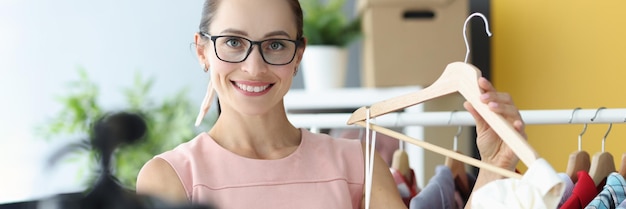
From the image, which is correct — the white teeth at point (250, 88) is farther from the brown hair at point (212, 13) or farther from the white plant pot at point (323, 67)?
the white plant pot at point (323, 67)

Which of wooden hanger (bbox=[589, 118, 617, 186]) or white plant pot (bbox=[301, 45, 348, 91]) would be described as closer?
wooden hanger (bbox=[589, 118, 617, 186])

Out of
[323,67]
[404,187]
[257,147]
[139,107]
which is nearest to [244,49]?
[257,147]

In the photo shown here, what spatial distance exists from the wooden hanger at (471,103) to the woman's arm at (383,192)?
97 mm

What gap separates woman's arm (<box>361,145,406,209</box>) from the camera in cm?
136

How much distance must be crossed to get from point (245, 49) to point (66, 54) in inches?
97.3

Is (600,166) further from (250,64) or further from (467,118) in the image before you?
(250,64)

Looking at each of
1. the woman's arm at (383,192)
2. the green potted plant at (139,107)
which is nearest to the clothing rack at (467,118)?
the woman's arm at (383,192)

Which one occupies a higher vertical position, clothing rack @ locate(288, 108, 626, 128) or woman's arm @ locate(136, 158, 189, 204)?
clothing rack @ locate(288, 108, 626, 128)

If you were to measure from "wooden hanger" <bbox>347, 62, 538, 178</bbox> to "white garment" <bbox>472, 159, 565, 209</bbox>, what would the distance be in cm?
2

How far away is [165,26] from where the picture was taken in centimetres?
362

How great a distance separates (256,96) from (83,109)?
2.35m

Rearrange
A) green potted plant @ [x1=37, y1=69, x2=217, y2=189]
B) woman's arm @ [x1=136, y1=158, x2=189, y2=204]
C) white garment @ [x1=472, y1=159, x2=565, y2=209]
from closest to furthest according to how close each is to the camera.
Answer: white garment @ [x1=472, y1=159, x2=565, y2=209], woman's arm @ [x1=136, y1=158, x2=189, y2=204], green potted plant @ [x1=37, y1=69, x2=217, y2=189]

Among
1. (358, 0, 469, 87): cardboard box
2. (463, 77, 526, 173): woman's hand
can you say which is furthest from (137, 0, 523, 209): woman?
(358, 0, 469, 87): cardboard box

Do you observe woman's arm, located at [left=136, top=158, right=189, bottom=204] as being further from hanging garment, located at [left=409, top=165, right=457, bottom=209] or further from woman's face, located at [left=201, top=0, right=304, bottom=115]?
hanging garment, located at [left=409, top=165, right=457, bottom=209]
